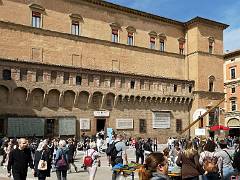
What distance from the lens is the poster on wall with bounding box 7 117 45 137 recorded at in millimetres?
27844

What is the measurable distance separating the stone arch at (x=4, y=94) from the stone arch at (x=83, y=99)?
6921 millimetres

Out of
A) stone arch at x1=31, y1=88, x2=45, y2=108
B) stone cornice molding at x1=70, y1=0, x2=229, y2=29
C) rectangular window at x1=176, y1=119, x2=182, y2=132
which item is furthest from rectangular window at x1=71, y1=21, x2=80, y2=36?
rectangular window at x1=176, y1=119, x2=182, y2=132

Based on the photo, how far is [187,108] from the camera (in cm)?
4128

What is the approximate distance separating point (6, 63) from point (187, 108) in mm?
22333

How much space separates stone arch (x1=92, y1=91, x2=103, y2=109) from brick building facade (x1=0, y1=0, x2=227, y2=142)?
97 mm

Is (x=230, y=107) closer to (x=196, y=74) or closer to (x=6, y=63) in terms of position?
(x=196, y=74)

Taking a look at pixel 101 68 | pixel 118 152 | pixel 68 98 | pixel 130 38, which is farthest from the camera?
pixel 130 38

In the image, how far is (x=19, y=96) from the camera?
2870 centimetres

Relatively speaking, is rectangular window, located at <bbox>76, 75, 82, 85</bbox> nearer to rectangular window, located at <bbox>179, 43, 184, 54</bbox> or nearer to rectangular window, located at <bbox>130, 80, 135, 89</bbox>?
rectangular window, located at <bbox>130, 80, 135, 89</bbox>

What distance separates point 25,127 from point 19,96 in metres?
2.63

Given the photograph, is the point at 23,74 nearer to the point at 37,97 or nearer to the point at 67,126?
the point at 37,97

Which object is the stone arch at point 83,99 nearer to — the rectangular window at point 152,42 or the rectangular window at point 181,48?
the rectangular window at point 152,42

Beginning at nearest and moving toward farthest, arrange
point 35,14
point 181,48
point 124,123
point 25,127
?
point 25,127, point 35,14, point 124,123, point 181,48

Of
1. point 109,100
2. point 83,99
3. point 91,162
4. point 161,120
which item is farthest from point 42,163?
point 161,120
